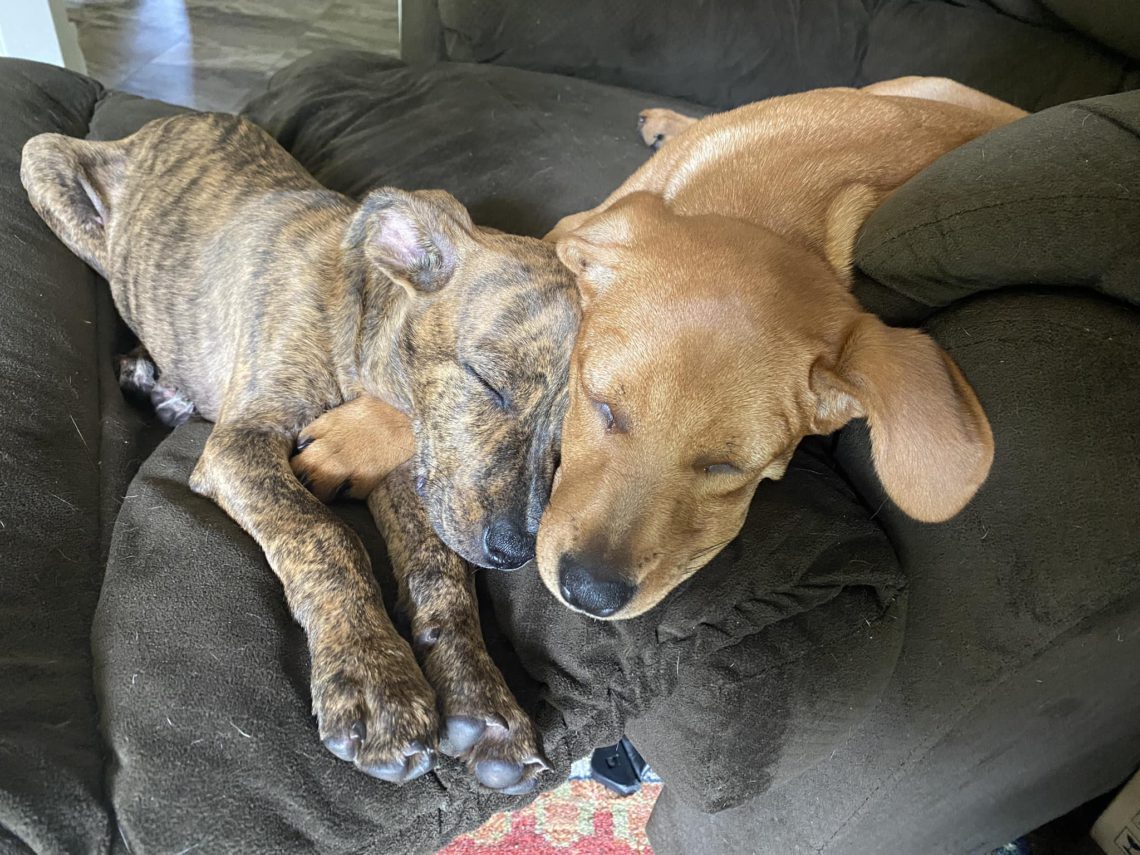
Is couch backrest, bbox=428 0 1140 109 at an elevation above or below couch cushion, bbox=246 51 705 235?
above

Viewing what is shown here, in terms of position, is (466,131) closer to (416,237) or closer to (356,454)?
(416,237)

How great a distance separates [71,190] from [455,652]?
6.66 ft

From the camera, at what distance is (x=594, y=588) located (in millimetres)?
1309

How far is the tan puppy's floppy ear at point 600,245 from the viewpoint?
1.59 metres

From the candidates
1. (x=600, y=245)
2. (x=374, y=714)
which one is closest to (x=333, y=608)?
(x=374, y=714)

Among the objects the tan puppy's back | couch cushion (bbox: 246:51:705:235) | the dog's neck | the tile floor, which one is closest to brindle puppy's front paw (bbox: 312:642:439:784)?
the dog's neck

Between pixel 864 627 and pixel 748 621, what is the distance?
0.69 feet

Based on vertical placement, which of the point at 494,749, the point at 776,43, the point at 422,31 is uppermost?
the point at 776,43

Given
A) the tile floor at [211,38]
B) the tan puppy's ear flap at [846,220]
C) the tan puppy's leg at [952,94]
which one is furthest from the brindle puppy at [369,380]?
the tile floor at [211,38]

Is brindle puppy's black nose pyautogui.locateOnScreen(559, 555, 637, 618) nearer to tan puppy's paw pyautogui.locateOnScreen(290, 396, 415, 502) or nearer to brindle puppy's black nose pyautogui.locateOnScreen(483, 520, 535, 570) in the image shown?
brindle puppy's black nose pyautogui.locateOnScreen(483, 520, 535, 570)

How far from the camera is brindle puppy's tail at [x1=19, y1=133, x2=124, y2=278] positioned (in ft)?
8.20

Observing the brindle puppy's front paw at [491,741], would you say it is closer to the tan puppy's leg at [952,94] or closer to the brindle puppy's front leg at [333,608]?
the brindle puppy's front leg at [333,608]

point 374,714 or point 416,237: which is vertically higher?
point 416,237

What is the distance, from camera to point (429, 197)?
1.93m
